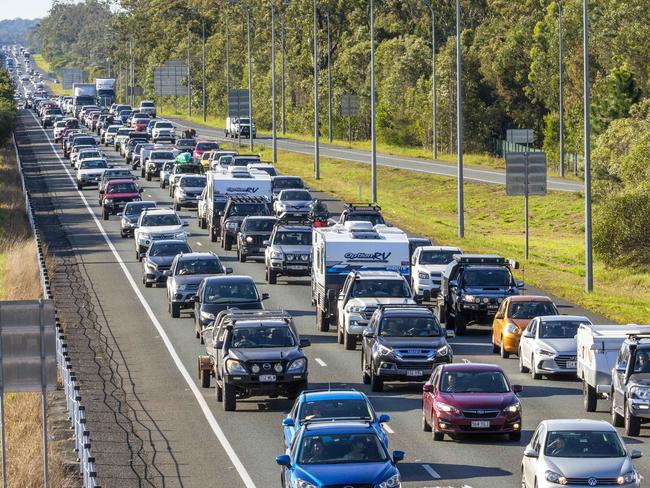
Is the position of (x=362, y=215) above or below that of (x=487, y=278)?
above

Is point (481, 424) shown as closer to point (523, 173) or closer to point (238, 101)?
point (523, 173)

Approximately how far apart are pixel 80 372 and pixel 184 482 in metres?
12.4

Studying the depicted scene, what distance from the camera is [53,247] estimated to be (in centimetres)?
6506

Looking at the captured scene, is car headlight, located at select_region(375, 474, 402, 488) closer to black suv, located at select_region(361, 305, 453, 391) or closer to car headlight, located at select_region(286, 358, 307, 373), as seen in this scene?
car headlight, located at select_region(286, 358, 307, 373)

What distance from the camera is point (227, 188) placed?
63.2m

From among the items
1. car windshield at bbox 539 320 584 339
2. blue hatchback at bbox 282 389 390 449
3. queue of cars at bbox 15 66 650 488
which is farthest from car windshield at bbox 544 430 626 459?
car windshield at bbox 539 320 584 339

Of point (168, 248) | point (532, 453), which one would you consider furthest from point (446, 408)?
point (168, 248)

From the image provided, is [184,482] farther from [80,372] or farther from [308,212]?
[308,212]

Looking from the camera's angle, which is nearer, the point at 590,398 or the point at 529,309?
the point at 590,398

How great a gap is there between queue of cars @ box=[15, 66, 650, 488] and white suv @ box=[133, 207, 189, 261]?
0.08m

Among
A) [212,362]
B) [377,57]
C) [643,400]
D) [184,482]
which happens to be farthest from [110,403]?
[377,57]

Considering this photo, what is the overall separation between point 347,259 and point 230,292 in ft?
14.0

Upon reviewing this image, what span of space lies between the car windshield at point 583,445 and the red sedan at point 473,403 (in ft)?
16.6

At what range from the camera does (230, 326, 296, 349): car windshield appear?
105ft
